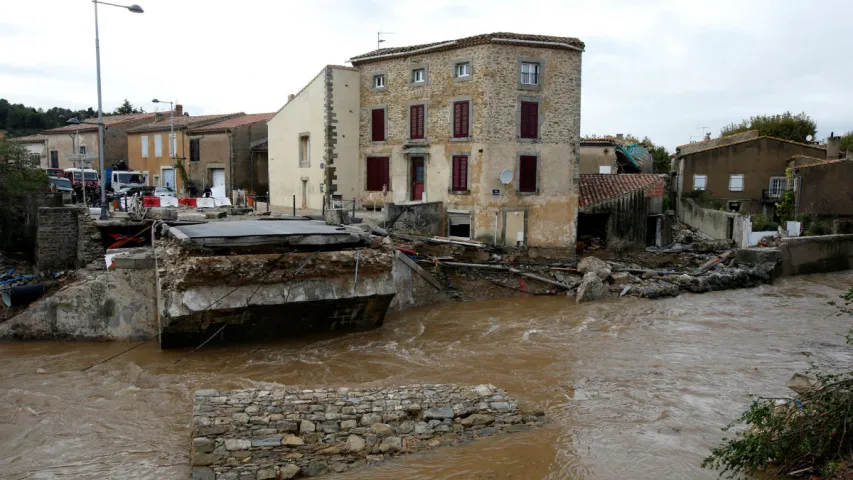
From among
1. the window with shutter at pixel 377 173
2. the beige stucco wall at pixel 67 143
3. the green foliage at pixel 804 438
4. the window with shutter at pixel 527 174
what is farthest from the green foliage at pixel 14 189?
the green foliage at pixel 804 438

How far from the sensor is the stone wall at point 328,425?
8453 mm

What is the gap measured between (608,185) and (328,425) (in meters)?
21.3

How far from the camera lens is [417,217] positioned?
24.6 meters

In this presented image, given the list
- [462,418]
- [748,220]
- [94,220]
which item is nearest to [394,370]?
[462,418]

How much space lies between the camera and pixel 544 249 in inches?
982

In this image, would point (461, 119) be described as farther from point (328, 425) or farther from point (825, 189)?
point (825, 189)

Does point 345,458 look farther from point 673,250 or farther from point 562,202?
point 673,250

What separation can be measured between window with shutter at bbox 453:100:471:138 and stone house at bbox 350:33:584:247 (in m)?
0.04

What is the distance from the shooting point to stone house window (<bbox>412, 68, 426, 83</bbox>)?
2614 cm

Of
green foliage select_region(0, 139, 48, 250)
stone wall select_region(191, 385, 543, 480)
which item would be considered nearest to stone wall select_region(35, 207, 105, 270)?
green foliage select_region(0, 139, 48, 250)

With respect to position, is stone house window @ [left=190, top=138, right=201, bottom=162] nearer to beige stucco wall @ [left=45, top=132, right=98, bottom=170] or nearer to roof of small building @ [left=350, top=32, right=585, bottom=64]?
beige stucco wall @ [left=45, top=132, right=98, bottom=170]

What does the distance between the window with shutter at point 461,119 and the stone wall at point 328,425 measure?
15911mm

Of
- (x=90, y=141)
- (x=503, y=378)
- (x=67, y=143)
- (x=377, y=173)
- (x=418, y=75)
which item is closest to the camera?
(x=503, y=378)

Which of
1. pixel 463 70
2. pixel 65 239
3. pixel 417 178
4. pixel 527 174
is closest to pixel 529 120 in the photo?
pixel 527 174
